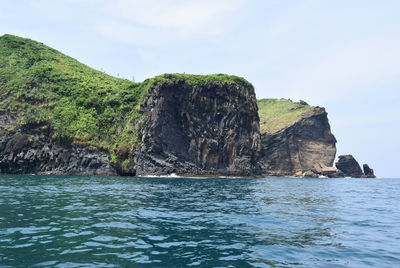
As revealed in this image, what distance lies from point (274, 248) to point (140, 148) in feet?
208

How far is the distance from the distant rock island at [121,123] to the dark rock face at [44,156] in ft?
0.72

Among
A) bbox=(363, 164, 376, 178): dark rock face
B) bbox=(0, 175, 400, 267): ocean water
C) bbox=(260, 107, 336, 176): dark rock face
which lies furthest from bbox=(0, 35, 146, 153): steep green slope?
bbox=(363, 164, 376, 178): dark rock face

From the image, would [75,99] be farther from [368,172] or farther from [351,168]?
[368,172]

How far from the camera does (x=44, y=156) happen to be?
66.2 m

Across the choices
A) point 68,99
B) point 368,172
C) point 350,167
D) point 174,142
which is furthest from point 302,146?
point 68,99

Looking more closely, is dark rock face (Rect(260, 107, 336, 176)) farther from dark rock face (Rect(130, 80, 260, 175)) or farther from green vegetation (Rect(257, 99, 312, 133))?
dark rock face (Rect(130, 80, 260, 175))

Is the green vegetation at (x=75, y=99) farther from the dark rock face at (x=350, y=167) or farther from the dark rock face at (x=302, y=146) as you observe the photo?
the dark rock face at (x=350, y=167)

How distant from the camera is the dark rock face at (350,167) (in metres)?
130

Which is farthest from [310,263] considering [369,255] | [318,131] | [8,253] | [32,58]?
[318,131]

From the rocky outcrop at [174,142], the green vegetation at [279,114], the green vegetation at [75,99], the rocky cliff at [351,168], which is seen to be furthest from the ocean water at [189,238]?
the rocky cliff at [351,168]

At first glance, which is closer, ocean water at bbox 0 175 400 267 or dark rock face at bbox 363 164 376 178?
ocean water at bbox 0 175 400 267

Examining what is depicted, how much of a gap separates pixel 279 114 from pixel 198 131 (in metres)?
83.5

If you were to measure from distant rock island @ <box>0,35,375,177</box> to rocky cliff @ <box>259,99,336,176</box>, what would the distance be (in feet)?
160

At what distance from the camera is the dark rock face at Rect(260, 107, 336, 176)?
126250mm
